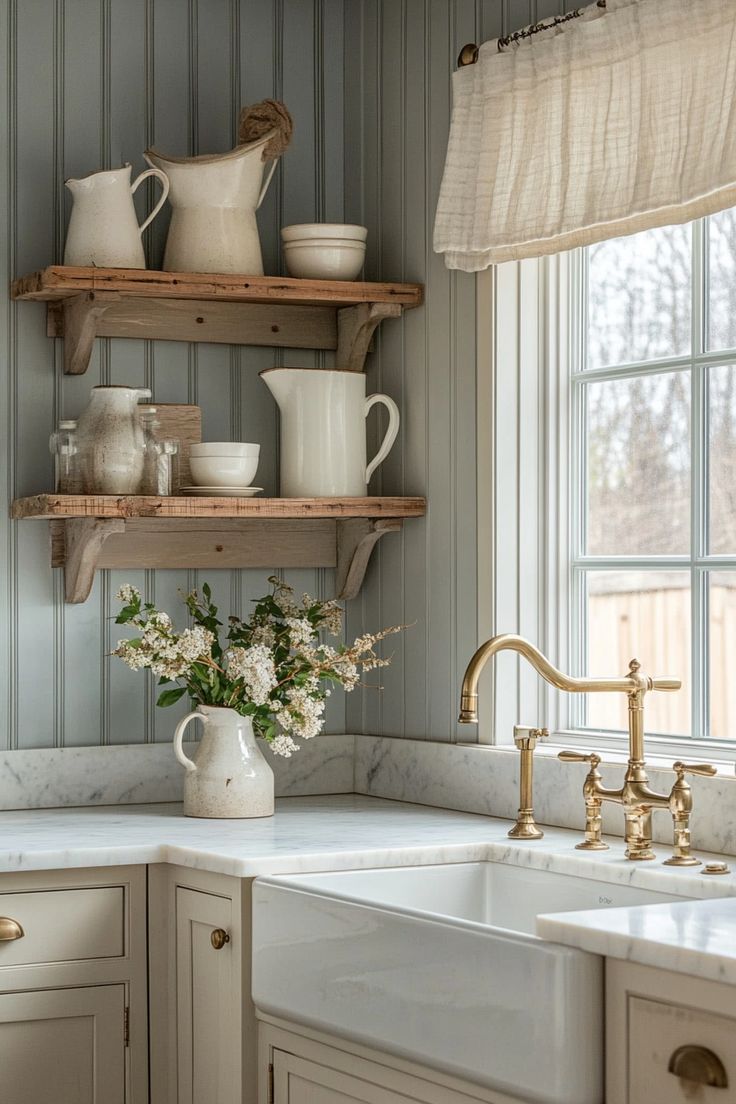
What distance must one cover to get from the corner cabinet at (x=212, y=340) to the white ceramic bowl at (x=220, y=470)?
59 mm

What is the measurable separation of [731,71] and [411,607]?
121cm

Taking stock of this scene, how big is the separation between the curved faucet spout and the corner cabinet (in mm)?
629

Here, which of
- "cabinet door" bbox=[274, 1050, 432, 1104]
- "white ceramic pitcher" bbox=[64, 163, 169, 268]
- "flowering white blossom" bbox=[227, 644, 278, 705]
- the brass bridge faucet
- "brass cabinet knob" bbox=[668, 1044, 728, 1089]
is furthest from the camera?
"white ceramic pitcher" bbox=[64, 163, 169, 268]

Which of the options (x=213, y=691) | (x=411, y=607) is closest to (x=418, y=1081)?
(x=213, y=691)

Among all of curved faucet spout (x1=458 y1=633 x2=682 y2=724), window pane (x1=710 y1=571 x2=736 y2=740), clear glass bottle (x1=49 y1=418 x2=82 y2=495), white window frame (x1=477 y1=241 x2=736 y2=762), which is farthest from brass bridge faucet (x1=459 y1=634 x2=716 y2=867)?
clear glass bottle (x1=49 y1=418 x2=82 y2=495)

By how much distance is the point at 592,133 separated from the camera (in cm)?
244

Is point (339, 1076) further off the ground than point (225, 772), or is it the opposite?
point (225, 772)

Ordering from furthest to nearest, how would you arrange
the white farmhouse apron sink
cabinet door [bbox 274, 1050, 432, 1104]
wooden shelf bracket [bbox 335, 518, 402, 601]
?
wooden shelf bracket [bbox 335, 518, 402, 601] → cabinet door [bbox 274, 1050, 432, 1104] → the white farmhouse apron sink

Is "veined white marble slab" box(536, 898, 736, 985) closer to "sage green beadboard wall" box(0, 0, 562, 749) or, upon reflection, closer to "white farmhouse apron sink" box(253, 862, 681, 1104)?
"white farmhouse apron sink" box(253, 862, 681, 1104)

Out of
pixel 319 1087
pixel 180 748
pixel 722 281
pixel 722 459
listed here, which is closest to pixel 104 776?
pixel 180 748

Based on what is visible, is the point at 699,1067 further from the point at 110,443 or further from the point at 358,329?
the point at 358,329

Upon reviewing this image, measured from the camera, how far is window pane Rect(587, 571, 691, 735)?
8.04ft

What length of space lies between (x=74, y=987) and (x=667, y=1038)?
108cm

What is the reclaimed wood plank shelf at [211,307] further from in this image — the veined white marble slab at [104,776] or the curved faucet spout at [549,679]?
the curved faucet spout at [549,679]
